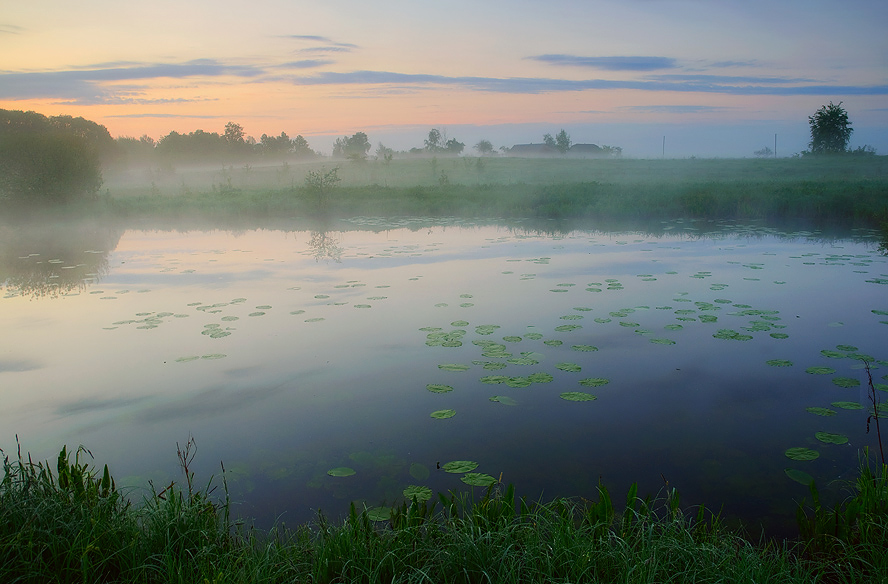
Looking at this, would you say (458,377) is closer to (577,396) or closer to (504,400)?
(504,400)

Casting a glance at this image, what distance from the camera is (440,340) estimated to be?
6.39m

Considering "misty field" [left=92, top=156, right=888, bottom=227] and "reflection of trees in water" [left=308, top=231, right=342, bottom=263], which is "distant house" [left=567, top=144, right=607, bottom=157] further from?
"reflection of trees in water" [left=308, top=231, right=342, bottom=263]

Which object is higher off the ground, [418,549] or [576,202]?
[576,202]

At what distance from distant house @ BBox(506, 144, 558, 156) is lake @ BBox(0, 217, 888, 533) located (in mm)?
64545

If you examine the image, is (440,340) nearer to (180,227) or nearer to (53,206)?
(180,227)

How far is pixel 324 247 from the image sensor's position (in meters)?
14.4

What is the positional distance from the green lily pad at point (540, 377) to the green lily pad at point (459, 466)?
1557 mm

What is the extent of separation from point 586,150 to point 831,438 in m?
77.5

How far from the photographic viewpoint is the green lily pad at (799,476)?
348cm

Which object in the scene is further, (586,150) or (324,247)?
(586,150)

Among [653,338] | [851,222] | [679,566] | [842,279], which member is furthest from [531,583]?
[851,222]

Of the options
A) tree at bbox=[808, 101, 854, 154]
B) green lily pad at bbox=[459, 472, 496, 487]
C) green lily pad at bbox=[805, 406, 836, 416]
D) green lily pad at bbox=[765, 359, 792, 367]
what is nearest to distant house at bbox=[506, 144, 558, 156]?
tree at bbox=[808, 101, 854, 154]

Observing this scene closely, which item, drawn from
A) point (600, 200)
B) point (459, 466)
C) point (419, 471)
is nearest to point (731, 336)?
point (459, 466)

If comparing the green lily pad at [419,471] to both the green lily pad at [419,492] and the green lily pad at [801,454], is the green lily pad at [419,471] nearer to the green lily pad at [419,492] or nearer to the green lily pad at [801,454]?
the green lily pad at [419,492]
